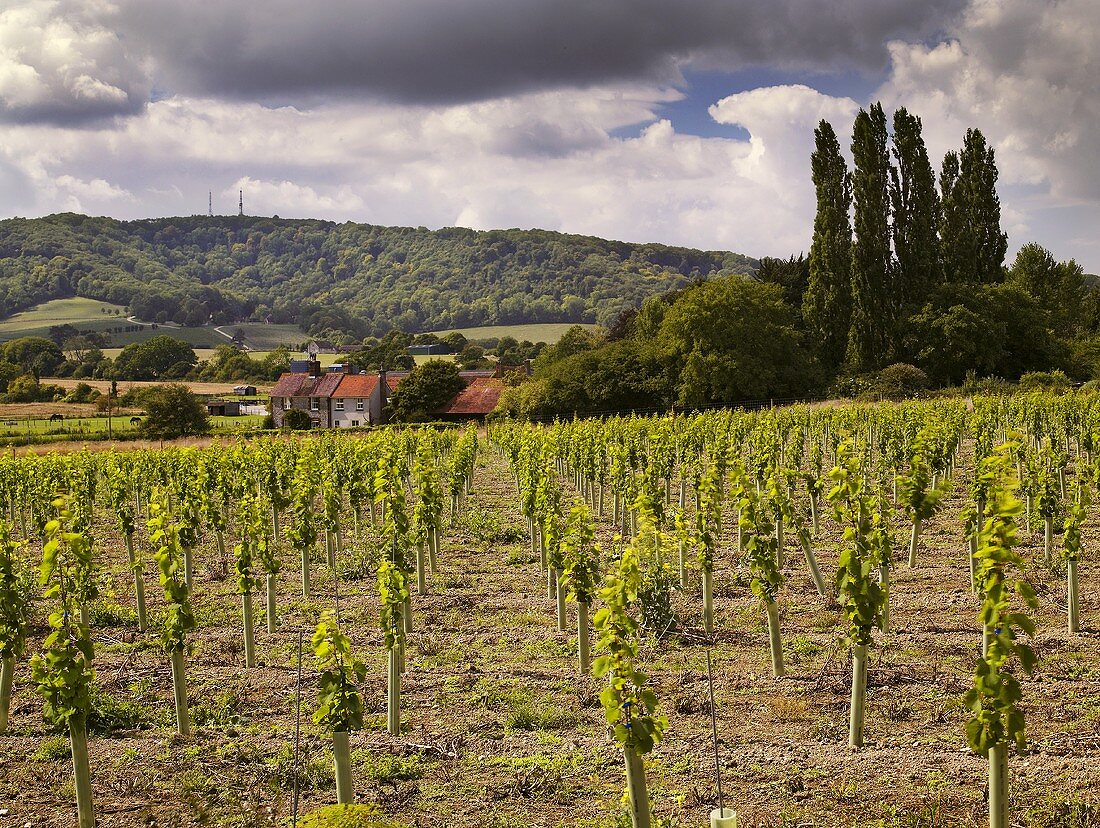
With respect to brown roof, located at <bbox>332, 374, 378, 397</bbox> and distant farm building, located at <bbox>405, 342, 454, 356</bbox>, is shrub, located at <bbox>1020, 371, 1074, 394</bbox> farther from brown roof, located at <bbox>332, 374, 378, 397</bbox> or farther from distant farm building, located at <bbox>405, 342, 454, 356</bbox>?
distant farm building, located at <bbox>405, 342, 454, 356</bbox>

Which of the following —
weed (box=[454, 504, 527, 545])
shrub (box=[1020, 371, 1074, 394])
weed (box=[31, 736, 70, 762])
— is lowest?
weed (box=[31, 736, 70, 762])

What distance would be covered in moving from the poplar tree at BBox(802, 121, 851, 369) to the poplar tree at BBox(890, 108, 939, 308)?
314 centimetres

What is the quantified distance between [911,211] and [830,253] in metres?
5.86

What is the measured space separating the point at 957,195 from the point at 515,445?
42775 mm

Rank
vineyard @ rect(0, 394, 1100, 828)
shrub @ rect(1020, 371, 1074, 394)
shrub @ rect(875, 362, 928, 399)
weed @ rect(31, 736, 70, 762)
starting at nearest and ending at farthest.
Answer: vineyard @ rect(0, 394, 1100, 828), weed @ rect(31, 736, 70, 762), shrub @ rect(1020, 371, 1074, 394), shrub @ rect(875, 362, 928, 399)

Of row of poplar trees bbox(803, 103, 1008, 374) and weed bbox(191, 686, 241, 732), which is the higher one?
row of poplar trees bbox(803, 103, 1008, 374)

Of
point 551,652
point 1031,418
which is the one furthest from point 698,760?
point 1031,418

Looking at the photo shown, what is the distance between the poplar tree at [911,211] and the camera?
56375mm

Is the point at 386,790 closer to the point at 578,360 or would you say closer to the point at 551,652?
the point at 551,652

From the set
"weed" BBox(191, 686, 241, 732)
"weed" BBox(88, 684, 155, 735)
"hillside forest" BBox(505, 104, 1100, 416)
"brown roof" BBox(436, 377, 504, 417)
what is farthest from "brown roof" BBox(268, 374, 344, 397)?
"weed" BBox(88, 684, 155, 735)

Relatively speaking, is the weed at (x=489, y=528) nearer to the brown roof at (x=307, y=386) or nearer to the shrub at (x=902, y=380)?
the shrub at (x=902, y=380)

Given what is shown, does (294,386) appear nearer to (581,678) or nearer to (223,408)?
(223,408)

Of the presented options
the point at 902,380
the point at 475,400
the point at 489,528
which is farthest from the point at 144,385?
the point at 489,528

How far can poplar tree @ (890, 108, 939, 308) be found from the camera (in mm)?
56375
